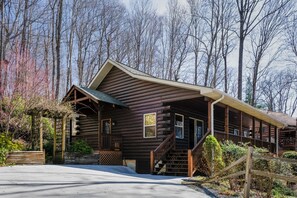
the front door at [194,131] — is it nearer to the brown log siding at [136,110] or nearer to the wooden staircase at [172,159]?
the wooden staircase at [172,159]

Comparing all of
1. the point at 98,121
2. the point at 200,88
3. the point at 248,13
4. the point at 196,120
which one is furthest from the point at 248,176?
the point at 248,13

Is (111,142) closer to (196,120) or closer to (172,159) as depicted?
(172,159)

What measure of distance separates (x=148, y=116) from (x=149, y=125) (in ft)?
1.55

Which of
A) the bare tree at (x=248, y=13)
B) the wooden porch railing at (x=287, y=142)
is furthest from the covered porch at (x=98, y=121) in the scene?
the wooden porch railing at (x=287, y=142)

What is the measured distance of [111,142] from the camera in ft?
55.1

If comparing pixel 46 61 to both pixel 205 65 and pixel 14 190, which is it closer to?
pixel 205 65

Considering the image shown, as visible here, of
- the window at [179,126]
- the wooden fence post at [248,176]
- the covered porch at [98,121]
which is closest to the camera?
the wooden fence post at [248,176]

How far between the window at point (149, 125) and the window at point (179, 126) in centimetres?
142

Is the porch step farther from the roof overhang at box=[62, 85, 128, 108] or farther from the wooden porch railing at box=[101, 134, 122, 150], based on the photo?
the roof overhang at box=[62, 85, 128, 108]

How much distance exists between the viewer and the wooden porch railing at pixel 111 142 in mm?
16431

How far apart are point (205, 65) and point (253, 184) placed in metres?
27.7

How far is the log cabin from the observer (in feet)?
47.2

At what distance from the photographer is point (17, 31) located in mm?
21641

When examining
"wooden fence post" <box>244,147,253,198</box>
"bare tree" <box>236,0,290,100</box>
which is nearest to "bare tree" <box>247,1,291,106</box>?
"bare tree" <box>236,0,290,100</box>
